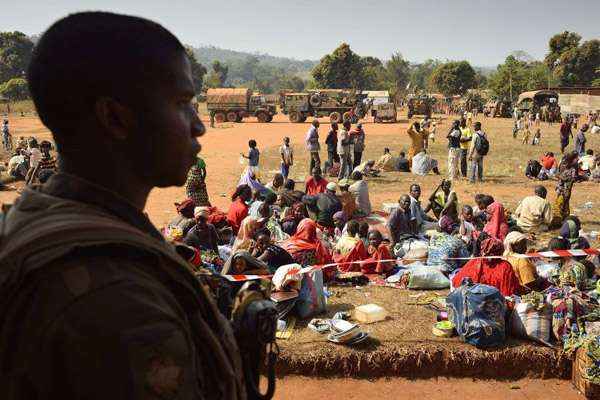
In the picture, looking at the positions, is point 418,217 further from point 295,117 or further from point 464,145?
point 295,117

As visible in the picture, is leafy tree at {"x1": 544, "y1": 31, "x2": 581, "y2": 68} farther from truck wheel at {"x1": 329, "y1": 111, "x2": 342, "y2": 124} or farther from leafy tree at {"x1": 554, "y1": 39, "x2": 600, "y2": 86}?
truck wheel at {"x1": 329, "y1": 111, "x2": 342, "y2": 124}

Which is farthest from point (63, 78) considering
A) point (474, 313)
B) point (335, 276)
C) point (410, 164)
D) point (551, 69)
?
point (551, 69)

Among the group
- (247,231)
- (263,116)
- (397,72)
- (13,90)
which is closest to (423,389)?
(247,231)

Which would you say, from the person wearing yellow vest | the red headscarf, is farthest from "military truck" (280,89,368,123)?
the red headscarf

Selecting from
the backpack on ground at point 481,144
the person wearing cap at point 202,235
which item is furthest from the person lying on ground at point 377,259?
the backpack on ground at point 481,144

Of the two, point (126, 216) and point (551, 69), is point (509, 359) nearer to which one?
point (126, 216)

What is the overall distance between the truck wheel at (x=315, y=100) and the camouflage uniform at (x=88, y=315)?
31.2m

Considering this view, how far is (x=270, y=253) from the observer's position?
626cm

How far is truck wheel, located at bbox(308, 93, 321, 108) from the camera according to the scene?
1236 inches

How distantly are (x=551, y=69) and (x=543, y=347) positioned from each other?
163 feet

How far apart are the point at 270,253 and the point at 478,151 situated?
7698 mm

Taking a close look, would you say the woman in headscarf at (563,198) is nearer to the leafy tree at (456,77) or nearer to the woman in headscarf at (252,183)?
the woman in headscarf at (252,183)

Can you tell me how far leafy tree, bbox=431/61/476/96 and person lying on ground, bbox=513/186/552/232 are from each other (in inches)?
1778

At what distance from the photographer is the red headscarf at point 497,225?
25.2 ft
